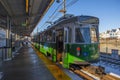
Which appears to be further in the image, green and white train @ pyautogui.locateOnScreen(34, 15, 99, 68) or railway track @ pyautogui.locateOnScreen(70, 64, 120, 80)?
green and white train @ pyautogui.locateOnScreen(34, 15, 99, 68)

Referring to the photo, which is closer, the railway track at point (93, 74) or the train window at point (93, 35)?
the railway track at point (93, 74)

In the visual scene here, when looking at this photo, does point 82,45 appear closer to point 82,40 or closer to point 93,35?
point 82,40

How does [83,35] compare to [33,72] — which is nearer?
[33,72]

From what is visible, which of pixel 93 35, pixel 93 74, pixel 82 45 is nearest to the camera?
pixel 93 74

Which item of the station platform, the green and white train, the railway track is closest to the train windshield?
the green and white train

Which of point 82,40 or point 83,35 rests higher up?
point 83,35

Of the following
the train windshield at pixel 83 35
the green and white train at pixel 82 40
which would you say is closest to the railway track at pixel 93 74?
the green and white train at pixel 82 40

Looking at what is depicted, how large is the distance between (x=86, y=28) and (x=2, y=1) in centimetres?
698

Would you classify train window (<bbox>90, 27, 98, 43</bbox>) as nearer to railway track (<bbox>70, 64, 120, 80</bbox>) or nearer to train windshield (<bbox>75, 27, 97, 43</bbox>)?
train windshield (<bbox>75, 27, 97, 43</bbox>)

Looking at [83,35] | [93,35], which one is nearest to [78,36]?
[83,35]

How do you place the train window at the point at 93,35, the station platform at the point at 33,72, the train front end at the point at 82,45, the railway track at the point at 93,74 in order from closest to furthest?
the railway track at the point at 93,74
the station platform at the point at 33,72
the train front end at the point at 82,45
the train window at the point at 93,35

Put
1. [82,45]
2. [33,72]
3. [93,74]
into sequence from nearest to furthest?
[93,74] → [33,72] → [82,45]

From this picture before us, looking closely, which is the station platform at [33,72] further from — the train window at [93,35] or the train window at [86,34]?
the train window at [93,35]

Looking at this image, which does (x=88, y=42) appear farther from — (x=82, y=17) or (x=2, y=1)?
(x=2, y=1)
